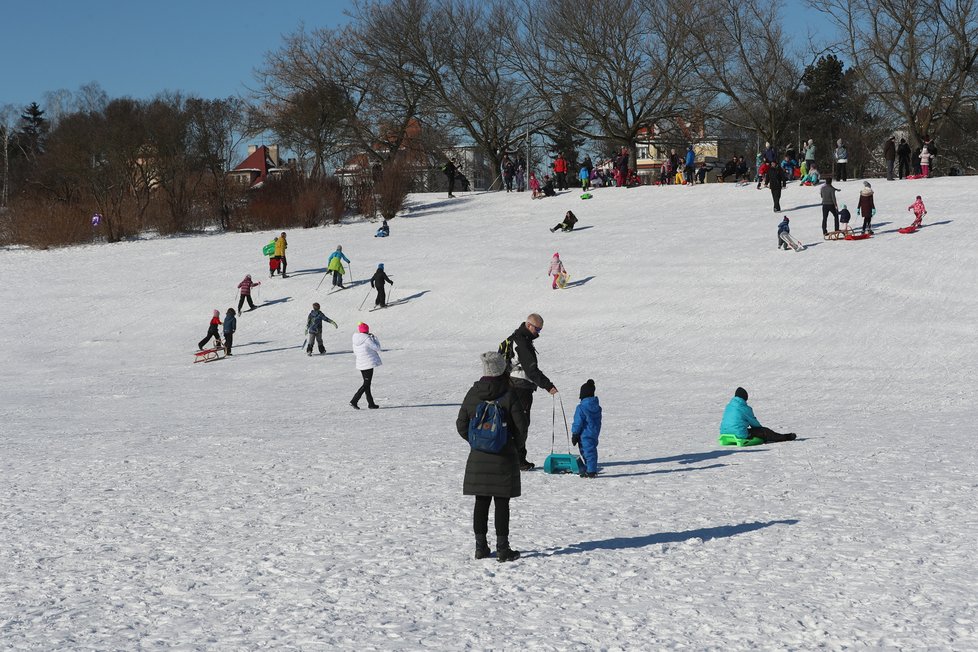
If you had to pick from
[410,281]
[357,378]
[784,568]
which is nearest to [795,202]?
[410,281]

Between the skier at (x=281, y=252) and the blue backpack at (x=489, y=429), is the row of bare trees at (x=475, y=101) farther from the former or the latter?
the blue backpack at (x=489, y=429)

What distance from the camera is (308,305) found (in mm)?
26203

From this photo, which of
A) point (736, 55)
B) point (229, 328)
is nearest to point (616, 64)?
point (736, 55)

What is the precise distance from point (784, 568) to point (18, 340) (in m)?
23.5

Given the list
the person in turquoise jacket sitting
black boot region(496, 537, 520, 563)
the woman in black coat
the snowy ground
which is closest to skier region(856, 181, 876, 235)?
the snowy ground

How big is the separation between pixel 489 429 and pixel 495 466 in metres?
0.24

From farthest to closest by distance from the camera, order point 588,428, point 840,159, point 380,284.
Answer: point 840,159 < point 380,284 < point 588,428

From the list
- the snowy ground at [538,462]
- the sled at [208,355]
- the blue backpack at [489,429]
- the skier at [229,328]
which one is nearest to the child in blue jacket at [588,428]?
the snowy ground at [538,462]

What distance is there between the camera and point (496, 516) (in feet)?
20.4

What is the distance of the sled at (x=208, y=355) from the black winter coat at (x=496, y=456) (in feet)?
53.4

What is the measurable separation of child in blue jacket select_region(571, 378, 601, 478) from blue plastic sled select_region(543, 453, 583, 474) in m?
0.17

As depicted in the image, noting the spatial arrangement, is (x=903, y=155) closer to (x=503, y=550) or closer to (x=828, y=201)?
(x=828, y=201)

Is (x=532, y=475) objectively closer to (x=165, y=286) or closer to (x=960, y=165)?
(x=165, y=286)

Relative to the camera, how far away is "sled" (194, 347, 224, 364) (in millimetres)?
21508
